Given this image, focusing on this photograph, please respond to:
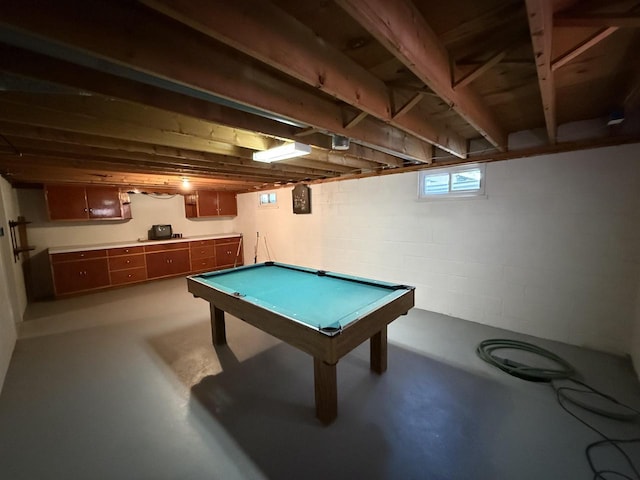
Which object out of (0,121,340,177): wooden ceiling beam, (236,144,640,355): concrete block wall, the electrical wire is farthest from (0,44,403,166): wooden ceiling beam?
the electrical wire

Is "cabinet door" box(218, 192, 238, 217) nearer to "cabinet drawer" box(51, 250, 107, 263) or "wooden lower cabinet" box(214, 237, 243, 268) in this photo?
"wooden lower cabinet" box(214, 237, 243, 268)

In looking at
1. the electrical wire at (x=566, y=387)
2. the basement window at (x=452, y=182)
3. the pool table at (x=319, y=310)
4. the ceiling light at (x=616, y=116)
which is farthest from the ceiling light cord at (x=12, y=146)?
the ceiling light at (x=616, y=116)

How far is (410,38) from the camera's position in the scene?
1039 millimetres

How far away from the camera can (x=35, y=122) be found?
1642mm

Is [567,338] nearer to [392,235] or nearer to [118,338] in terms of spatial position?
[392,235]

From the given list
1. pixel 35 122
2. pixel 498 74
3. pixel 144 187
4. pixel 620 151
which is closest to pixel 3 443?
pixel 35 122

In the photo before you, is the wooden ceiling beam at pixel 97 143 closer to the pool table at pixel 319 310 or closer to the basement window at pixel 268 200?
the pool table at pixel 319 310

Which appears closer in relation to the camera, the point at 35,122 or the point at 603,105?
the point at 35,122

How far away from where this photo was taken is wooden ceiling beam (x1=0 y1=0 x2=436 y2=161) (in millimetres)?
852

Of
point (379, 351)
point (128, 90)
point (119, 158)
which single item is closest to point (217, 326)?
point (379, 351)

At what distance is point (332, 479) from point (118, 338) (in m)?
2.99

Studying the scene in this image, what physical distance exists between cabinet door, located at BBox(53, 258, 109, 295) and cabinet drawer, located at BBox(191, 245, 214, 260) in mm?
1626

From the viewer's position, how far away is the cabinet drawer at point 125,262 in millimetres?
5047

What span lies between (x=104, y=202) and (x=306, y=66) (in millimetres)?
5701
